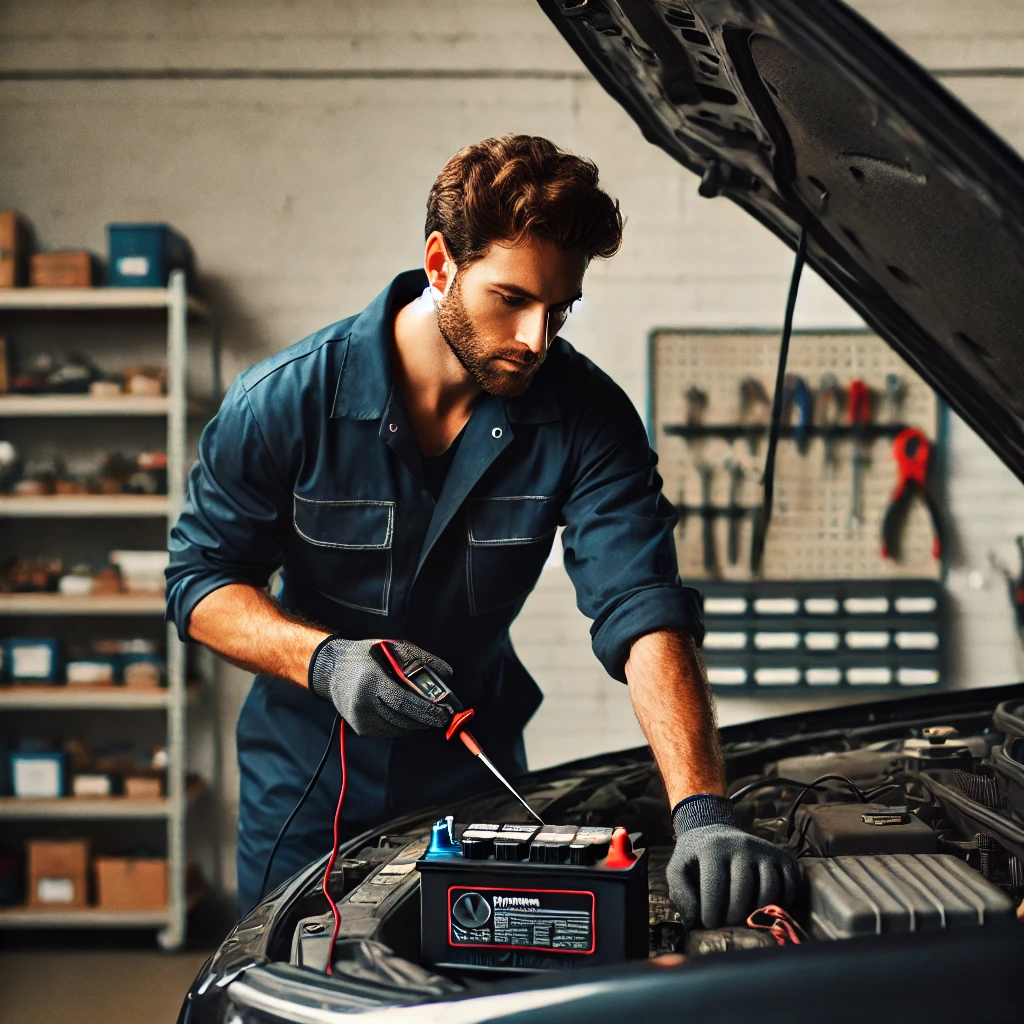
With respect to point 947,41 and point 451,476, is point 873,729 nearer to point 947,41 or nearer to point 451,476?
point 451,476

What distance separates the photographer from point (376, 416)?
4.98ft

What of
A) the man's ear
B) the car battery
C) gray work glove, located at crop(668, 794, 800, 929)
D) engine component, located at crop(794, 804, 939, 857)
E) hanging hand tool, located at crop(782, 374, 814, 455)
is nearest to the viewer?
the car battery

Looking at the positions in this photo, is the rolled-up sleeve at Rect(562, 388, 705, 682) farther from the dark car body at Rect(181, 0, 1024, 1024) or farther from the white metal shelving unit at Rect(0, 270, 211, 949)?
the white metal shelving unit at Rect(0, 270, 211, 949)

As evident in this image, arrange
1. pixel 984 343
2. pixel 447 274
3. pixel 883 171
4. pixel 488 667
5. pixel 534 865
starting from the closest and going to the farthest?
pixel 534 865 < pixel 883 171 < pixel 984 343 < pixel 447 274 < pixel 488 667

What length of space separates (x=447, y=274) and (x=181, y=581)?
1.93 feet

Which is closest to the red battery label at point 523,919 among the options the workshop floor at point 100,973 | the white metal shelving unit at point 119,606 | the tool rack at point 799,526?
the workshop floor at point 100,973

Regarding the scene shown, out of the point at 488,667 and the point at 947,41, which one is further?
the point at 947,41

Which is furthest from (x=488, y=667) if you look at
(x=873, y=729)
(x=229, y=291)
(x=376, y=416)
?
(x=229, y=291)

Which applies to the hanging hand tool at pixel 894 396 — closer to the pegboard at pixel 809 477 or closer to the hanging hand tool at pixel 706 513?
the pegboard at pixel 809 477

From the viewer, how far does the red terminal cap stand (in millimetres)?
835

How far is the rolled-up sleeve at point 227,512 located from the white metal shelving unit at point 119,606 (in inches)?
64.3

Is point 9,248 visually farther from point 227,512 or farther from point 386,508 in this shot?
point 386,508

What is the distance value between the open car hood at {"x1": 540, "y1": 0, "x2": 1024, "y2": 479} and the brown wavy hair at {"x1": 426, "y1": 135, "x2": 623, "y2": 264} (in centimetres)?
13

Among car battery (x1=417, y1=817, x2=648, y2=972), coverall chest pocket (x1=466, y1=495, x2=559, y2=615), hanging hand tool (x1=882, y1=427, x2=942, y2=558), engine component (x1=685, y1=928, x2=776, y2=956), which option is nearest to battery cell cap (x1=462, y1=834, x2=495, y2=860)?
car battery (x1=417, y1=817, x2=648, y2=972)
